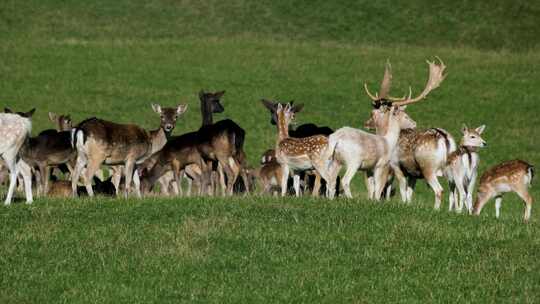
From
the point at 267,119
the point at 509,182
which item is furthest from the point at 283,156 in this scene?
the point at 267,119

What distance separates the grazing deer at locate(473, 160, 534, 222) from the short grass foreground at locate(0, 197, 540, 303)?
118 inches

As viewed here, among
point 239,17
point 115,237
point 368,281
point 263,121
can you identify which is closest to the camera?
point 368,281

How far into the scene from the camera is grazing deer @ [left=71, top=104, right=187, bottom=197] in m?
17.7

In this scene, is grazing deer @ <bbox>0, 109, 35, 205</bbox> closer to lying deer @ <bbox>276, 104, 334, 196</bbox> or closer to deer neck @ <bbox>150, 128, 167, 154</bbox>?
deer neck @ <bbox>150, 128, 167, 154</bbox>

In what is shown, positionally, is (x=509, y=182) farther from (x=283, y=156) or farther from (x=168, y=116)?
(x=168, y=116)

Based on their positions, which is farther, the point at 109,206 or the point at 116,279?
the point at 109,206

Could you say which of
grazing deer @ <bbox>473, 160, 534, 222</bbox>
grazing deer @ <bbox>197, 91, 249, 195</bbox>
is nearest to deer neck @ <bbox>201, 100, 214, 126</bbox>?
grazing deer @ <bbox>197, 91, 249, 195</bbox>

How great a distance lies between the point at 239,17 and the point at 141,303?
127 ft

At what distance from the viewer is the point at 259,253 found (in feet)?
42.5

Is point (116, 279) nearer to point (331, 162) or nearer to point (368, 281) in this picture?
point (368, 281)

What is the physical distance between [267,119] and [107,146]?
15204 mm

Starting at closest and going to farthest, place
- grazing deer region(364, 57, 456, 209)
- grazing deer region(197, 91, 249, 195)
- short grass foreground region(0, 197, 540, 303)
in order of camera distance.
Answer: short grass foreground region(0, 197, 540, 303) → grazing deer region(364, 57, 456, 209) → grazing deer region(197, 91, 249, 195)

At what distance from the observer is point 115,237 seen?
1370 cm

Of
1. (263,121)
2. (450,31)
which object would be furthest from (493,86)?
(450,31)
